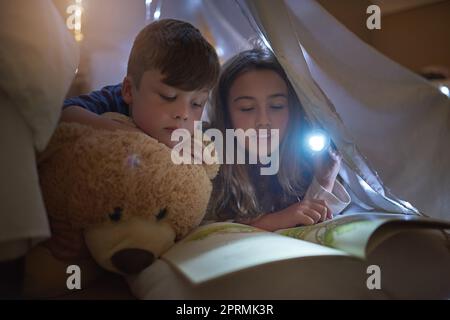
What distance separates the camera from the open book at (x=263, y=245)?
0.47m

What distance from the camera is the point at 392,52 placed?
1.71 meters

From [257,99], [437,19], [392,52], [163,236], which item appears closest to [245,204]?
[257,99]

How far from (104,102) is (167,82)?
215 mm

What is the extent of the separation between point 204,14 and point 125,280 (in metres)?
0.84

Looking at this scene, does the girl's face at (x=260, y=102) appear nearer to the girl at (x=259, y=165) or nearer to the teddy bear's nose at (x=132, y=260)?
the girl at (x=259, y=165)

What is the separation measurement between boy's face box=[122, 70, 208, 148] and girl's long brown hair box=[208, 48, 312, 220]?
0.23 meters

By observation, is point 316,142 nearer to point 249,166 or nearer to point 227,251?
point 249,166

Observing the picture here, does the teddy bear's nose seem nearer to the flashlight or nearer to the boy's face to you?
the boy's face

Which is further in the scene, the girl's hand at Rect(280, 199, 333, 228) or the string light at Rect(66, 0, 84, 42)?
the string light at Rect(66, 0, 84, 42)

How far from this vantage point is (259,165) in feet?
3.25

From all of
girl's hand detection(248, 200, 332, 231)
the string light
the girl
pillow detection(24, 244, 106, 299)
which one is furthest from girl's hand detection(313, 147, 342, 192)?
the string light

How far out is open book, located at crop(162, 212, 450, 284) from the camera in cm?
47

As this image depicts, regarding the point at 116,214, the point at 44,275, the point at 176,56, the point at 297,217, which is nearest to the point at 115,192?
the point at 116,214

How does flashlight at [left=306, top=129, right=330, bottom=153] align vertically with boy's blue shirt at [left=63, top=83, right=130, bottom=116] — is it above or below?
below
